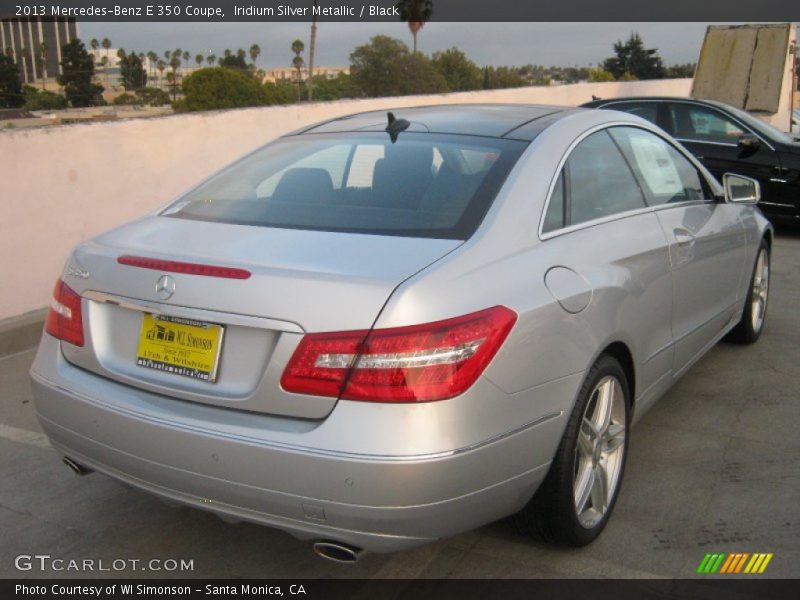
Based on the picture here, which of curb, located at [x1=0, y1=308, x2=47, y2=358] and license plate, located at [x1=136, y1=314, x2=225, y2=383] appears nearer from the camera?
license plate, located at [x1=136, y1=314, x2=225, y2=383]

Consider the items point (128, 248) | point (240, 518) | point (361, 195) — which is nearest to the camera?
point (240, 518)

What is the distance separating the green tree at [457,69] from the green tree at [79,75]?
72.5ft

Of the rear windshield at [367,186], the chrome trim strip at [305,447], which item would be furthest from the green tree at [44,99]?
the chrome trim strip at [305,447]

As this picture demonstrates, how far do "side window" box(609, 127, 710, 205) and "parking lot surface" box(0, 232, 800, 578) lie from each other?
1.16m

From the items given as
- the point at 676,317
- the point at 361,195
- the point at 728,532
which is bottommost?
the point at 728,532

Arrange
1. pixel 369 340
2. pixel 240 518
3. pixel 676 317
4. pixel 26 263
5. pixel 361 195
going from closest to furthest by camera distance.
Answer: pixel 369 340 → pixel 240 518 → pixel 361 195 → pixel 676 317 → pixel 26 263

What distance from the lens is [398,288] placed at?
Answer: 2.53 metres

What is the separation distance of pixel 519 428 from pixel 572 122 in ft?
4.97

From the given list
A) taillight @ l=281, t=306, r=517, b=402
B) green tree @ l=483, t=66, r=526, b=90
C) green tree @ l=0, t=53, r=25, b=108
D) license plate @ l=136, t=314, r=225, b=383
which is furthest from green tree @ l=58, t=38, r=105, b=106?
green tree @ l=483, t=66, r=526, b=90

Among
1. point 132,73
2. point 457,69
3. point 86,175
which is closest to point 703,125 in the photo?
point 86,175

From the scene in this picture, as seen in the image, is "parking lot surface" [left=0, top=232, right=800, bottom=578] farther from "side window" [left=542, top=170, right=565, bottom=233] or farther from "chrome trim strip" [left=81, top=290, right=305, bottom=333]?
"side window" [left=542, top=170, right=565, bottom=233]

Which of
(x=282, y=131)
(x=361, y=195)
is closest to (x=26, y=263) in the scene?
(x=282, y=131)

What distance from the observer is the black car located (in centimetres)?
998

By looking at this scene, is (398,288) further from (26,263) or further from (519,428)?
(26,263)
